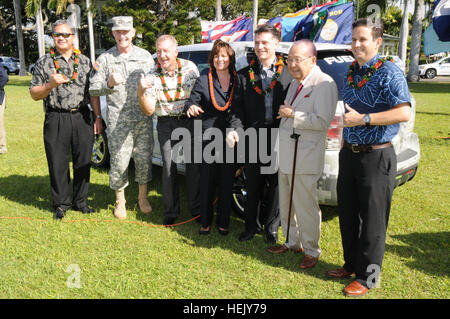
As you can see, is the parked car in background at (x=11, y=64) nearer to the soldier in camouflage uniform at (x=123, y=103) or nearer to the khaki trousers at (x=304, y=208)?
the soldier in camouflage uniform at (x=123, y=103)

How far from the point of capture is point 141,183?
185 inches

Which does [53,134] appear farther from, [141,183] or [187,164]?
[187,164]

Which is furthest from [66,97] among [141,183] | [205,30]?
[205,30]

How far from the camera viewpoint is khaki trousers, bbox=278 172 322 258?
3287 mm

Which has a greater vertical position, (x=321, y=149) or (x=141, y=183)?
(x=321, y=149)

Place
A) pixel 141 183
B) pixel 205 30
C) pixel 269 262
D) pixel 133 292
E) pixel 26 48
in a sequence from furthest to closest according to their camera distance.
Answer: pixel 26 48 < pixel 205 30 < pixel 141 183 < pixel 269 262 < pixel 133 292

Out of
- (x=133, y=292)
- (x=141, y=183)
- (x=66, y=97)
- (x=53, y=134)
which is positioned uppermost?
(x=66, y=97)

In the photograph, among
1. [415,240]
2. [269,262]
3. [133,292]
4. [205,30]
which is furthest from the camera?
[205,30]

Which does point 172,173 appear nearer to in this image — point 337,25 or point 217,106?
point 217,106

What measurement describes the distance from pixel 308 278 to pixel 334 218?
1357mm

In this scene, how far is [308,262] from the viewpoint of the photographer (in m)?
3.48

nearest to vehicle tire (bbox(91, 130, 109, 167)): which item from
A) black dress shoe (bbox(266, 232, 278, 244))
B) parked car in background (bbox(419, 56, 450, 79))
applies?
black dress shoe (bbox(266, 232, 278, 244))

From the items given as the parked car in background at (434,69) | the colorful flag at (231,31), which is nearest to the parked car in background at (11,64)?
the colorful flag at (231,31)

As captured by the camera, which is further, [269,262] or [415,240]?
[415,240]
